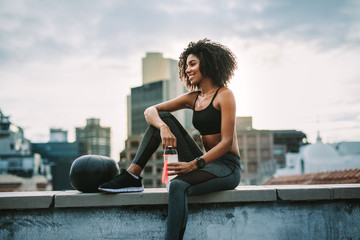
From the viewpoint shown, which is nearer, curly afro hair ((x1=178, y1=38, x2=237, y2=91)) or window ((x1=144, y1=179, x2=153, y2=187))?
curly afro hair ((x1=178, y1=38, x2=237, y2=91))

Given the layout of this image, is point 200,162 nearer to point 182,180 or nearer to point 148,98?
point 182,180

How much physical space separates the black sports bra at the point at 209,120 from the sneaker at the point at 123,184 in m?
0.80

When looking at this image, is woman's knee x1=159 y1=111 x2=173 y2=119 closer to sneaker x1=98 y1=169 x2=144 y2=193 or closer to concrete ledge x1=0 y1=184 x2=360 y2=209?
sneaker x1=98 y1=169 x2=144 y2=193

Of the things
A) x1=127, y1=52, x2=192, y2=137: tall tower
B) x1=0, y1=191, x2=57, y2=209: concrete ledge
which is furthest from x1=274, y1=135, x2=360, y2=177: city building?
x1=127, y1=52, x2=192, y2=137: tall tower

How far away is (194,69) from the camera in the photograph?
3.49m

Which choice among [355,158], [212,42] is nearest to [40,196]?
[212,42]

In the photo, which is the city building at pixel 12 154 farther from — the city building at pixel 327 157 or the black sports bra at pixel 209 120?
the black sports bra at pixel 209 120

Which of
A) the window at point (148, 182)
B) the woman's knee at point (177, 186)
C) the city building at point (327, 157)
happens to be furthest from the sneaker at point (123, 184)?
the window at point (148, 182)

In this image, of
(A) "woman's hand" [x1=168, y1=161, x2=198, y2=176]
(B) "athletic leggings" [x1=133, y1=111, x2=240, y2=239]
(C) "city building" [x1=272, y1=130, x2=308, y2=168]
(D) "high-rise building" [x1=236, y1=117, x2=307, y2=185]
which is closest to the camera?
(B) "athletic leggings" [x1=133, y1=111, x2=240, y2=239]

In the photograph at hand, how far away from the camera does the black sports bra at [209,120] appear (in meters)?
3.22

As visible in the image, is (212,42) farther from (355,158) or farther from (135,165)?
(355,158)

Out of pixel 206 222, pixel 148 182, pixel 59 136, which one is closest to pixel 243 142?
pixel 148 182

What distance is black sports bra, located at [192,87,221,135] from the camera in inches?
127

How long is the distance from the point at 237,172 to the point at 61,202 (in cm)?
164
